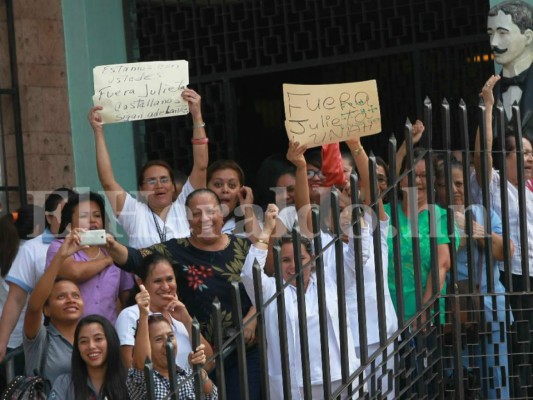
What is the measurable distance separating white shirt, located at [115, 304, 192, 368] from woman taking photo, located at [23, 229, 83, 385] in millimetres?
266

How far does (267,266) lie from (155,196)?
4.88ft

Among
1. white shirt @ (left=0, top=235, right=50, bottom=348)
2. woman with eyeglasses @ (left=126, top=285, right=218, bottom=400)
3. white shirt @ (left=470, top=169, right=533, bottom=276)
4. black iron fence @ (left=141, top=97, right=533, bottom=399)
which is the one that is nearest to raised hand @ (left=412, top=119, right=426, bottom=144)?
white shirt @ (left=470, top=169, right=533, bottom=276)

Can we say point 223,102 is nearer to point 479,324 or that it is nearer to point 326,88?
point 326,88

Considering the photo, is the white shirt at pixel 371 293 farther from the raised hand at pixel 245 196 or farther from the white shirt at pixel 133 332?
the raised hand at pixel 245 196

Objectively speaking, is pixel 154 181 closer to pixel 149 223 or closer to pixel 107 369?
pixel 149 223

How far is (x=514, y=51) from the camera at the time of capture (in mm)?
9680

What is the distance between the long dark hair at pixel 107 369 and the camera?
806cm

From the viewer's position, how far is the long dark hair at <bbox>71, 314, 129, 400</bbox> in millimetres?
8062

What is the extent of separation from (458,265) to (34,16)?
456 centimetres

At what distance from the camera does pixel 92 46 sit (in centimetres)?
1133

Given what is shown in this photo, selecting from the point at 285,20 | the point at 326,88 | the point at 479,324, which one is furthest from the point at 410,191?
the point at 285,20

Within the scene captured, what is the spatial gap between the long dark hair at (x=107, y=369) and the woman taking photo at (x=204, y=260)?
21.6 inches

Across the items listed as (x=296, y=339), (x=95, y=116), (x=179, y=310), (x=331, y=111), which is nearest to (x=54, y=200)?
(x=95, y=116)

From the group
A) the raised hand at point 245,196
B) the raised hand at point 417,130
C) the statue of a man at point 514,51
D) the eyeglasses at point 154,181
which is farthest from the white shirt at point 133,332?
the statue of a man at point 514,51
